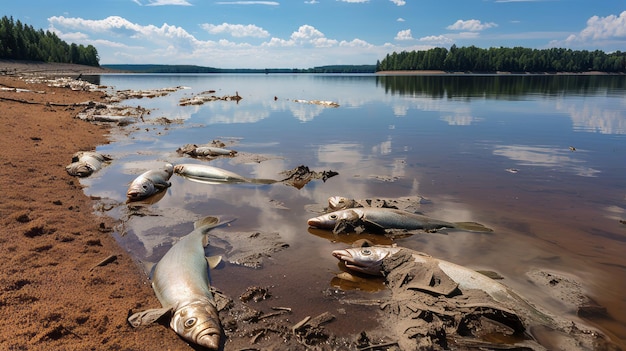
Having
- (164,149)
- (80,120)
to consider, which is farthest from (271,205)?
(80,120)

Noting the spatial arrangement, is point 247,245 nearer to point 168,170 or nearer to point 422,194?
point 422,194

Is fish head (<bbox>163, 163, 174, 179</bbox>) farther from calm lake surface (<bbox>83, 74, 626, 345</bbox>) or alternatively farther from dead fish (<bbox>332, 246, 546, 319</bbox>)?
dead fish (<bbox>332, 246, 546, 319</bbox>)

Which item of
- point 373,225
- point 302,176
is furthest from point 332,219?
point 302,176

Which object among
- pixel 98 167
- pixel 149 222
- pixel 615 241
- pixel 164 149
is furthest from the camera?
pixel 164 149

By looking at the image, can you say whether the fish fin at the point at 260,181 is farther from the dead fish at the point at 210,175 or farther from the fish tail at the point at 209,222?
the fish tail at the point at 209,222

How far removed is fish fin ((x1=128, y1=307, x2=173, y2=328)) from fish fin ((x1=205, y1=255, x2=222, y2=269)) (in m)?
1.76

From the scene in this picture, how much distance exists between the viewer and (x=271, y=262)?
24.0 ft

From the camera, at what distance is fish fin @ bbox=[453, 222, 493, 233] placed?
8.81m

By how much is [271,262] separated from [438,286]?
320 centimetres

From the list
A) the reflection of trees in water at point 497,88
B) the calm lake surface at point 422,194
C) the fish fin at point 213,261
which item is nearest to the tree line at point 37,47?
the reflection of trees in water at point 497,88

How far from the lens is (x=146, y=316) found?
206 inches

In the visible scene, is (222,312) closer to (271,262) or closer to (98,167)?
(271,262)

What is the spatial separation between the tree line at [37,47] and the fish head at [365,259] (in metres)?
131

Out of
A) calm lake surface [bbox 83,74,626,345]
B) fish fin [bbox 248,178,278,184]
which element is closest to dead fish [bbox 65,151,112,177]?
calm lake surface [bbox 83,74,626,345]
